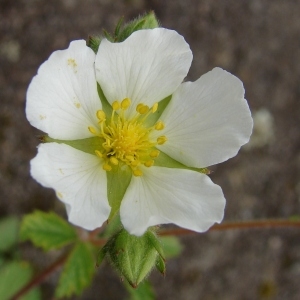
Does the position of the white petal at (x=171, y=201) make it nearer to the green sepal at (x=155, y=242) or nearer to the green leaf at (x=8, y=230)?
the green sepal at (x=155, y=242)

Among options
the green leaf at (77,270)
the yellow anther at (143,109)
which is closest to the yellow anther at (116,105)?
the yellow anther at (143,109)

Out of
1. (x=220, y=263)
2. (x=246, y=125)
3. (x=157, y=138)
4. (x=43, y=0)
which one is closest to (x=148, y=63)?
(x=157, y=138)

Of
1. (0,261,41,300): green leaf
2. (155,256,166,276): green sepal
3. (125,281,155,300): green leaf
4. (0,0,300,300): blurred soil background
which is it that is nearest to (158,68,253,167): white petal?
(155,256,166,276): green sepal

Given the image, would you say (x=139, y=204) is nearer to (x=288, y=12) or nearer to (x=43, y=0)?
(x=43, y=0)

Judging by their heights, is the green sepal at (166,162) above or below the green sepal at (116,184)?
below

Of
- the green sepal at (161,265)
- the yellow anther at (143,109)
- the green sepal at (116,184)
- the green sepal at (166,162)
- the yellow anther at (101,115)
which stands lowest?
the green sepal at (161,265)

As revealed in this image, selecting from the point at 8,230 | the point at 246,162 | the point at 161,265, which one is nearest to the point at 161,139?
Result: the point at 161,265
